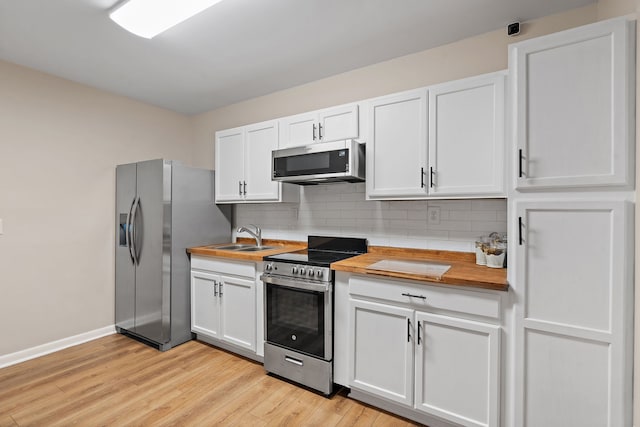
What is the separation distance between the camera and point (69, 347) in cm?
→ 298

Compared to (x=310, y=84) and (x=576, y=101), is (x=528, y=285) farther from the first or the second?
(x=310, y=84)

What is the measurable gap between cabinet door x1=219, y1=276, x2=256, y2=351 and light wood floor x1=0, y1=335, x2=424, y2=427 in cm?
20

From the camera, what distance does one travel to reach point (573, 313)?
4.83ft

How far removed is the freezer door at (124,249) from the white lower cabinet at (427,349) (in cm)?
242

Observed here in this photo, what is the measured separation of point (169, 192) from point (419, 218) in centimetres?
226

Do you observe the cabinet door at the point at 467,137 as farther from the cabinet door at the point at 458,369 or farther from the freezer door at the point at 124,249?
the freezer door at the point at 124,249

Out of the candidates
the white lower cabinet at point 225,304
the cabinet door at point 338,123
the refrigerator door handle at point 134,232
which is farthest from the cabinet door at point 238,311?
the cabinet door at point 338,123

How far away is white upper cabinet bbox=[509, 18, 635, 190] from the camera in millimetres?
1381

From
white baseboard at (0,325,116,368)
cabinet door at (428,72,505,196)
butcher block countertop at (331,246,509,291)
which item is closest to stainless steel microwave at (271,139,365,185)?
cabinet door at (428,72,505,196)

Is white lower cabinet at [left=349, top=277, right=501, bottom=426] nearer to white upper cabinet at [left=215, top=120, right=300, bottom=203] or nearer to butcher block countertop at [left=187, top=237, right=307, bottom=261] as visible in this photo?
butcher block countertop at [left=187, top=237, right=307, bottom=261]

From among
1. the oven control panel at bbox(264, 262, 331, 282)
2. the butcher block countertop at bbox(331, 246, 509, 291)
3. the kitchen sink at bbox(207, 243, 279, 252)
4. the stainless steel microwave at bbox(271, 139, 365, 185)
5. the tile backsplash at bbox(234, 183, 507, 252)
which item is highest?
the stainless steel microwave at bbox(271, 139, 365, 185)

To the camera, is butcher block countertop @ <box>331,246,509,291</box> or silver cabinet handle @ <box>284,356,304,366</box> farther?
silver cabinet handle @ <box>284,356,304,366</box>

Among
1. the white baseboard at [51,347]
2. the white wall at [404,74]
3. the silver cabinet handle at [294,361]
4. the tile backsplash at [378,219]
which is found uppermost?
the white wall at [404,74]

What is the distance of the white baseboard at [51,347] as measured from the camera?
2.64 metres
